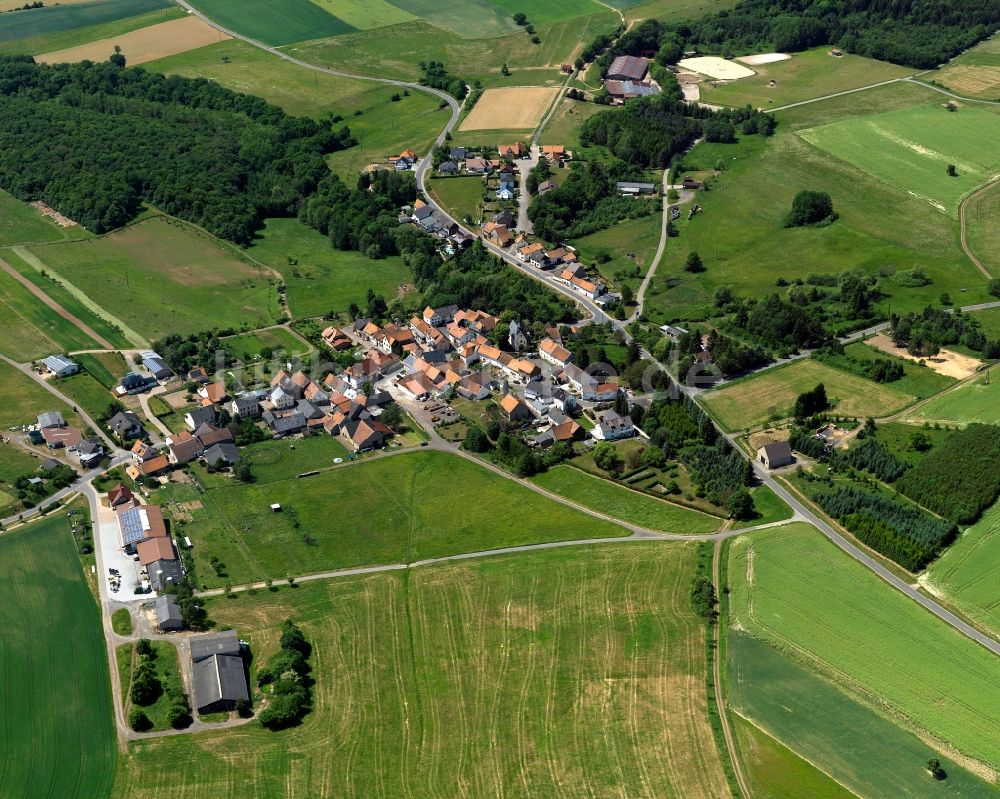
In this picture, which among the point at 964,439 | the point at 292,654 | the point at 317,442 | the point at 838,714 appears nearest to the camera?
the point at 838,714

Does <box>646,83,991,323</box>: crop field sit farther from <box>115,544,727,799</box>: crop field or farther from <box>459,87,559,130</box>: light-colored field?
<box>115,544,727,799</box>: crop field

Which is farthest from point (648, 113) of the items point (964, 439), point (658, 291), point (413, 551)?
point (413, 551)

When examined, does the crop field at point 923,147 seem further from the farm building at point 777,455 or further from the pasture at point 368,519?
the pasture at point 368,519

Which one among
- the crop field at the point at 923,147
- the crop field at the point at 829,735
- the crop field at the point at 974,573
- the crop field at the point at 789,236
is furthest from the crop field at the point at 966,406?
the crop field at the point at 923,147

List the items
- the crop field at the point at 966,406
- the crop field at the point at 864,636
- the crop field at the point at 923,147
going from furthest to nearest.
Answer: the crop field at the point at 923,147, the crop field at the point at 966,406, the crop field at the point at 864,636

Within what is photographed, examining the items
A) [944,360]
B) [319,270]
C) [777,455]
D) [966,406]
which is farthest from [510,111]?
[777,455]

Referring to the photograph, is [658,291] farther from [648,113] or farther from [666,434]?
[648,113]
